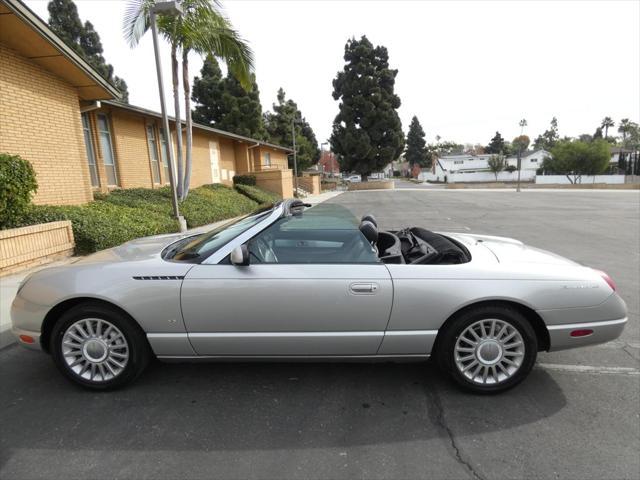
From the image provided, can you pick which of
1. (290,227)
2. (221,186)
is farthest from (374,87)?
(290,227)

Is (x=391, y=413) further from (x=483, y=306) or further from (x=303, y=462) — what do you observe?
(x=483, y=306)

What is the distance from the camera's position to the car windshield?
2.88 meters

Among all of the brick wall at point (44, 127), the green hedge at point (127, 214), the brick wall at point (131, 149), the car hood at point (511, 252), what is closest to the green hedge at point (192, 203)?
the green hedge at point (127, 214)

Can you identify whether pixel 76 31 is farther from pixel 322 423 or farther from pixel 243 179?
pixel 322 423

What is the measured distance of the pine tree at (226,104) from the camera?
109 feet

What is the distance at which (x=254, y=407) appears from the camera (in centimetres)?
266

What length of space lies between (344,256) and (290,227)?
0.54 metres

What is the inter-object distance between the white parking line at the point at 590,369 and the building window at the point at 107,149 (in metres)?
13.6

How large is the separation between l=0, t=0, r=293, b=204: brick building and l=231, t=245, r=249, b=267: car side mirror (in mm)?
7668

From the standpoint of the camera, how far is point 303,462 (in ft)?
7.04

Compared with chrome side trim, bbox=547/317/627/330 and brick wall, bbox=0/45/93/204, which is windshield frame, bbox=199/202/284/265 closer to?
chrome side trim, bbox=547/317/627/330

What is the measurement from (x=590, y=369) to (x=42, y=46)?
34.8 feet

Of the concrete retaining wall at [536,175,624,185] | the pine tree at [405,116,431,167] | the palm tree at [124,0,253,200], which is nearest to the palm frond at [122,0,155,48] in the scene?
the palm tree at [124,0,253,200]

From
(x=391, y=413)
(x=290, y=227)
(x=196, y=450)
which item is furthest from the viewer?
(x=290, y=227)
